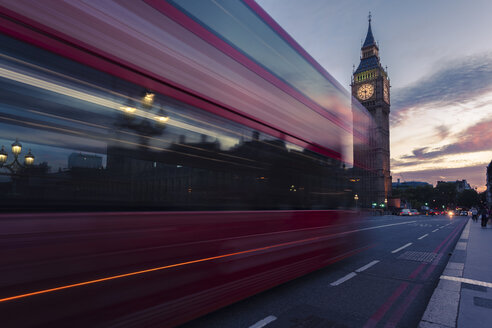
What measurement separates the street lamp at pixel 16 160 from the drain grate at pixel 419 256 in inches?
375

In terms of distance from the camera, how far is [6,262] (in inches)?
75.5

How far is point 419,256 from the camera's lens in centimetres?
903

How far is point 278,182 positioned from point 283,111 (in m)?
1.19

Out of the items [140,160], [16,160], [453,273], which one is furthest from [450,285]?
[16,160]

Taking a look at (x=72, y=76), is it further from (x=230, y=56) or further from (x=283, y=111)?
(x=283, y=111)

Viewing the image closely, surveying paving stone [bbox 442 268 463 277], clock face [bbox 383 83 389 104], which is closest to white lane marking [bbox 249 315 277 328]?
paving stone [bbox 442 268 463 277]

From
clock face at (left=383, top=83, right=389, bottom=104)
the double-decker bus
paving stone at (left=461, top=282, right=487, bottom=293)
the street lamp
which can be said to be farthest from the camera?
clock face at (left=383, top=83, right=389, bottom=104)

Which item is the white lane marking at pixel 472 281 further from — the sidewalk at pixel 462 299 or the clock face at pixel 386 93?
the clock face at pixel 386 93

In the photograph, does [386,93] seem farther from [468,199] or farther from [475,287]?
[475,287]

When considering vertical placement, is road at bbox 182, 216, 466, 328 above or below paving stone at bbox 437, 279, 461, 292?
below

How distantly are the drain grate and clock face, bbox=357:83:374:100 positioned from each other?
75.9 m

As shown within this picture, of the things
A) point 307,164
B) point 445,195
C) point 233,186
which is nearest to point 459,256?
point 307,164

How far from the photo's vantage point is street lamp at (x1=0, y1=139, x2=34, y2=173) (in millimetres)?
1950

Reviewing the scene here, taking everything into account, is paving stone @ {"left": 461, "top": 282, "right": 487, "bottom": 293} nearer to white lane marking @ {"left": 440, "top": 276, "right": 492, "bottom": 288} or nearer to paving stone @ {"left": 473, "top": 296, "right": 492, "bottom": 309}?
white lane marking @ {"left": 440, "top": 276, "right": 492, "bottom": 288}
